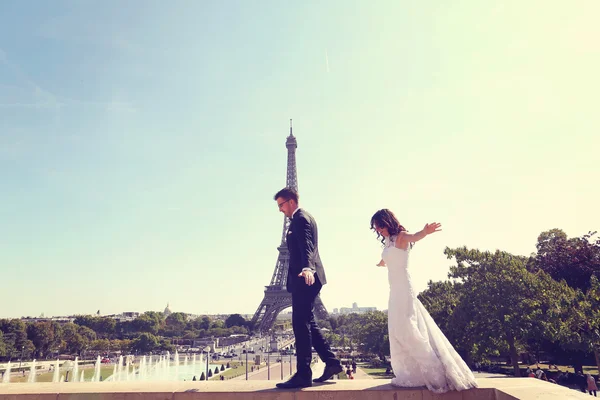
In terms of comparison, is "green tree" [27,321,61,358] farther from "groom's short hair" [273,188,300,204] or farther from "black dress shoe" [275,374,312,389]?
"black dress shoe" [275,374,312,389]

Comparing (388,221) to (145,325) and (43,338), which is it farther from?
(145,325)

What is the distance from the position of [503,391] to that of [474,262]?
81.8ft

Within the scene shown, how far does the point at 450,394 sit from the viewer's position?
154 inches

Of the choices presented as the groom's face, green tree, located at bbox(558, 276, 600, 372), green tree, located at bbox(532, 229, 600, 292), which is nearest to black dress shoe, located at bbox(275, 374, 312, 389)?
the groom's face

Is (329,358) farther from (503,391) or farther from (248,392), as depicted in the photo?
(503,391)

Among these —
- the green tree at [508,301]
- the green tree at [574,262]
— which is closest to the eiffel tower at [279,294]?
the green tree at [574,262]

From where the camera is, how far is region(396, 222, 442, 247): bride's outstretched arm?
450 centimetres

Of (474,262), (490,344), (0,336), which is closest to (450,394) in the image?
(490,344)

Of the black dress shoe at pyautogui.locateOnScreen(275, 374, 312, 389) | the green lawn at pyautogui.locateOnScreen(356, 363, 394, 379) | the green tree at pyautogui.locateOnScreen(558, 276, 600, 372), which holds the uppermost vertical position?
the black dress shoe at pyautogui.locateOnScreen(275, 374, 312, 389)

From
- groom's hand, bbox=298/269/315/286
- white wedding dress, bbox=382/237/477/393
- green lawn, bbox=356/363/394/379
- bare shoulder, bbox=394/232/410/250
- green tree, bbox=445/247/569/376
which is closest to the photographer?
white wedding dress, bbox=382/237/477/393

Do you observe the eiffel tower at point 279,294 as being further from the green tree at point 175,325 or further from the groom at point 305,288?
the groom at point 305,288

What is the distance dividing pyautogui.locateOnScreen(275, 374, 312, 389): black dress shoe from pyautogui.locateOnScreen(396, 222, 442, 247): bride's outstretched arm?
1.94 metres

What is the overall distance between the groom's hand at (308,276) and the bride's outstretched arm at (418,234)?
1142 millimetres

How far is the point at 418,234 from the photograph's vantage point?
4.55 m
